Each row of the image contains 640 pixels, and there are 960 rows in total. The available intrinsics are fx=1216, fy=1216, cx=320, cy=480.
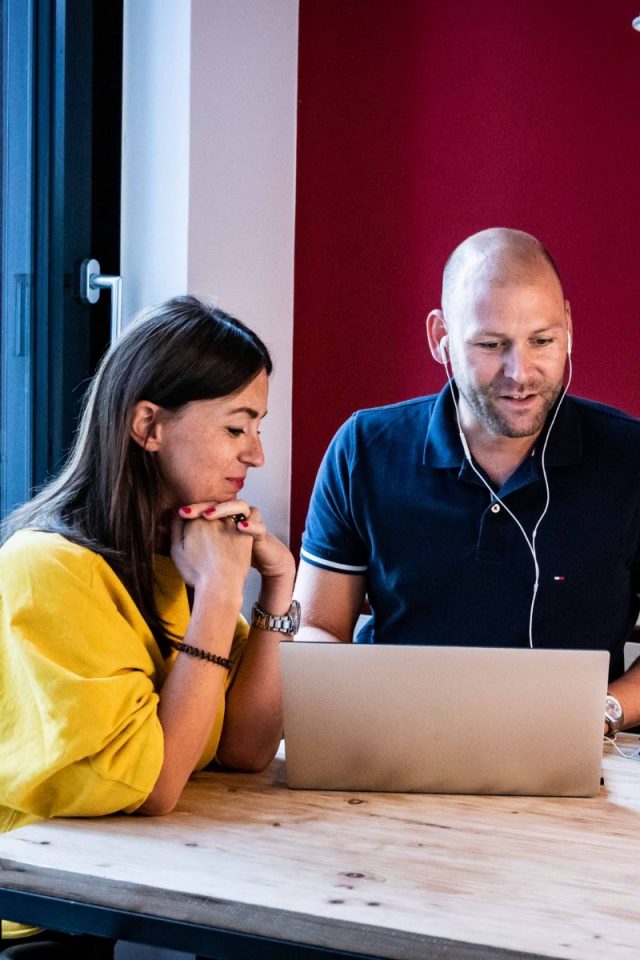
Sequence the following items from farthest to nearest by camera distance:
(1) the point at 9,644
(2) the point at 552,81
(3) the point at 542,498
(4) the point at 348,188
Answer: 1. (4) the point at 348,188
2. (2) the point at 552,81
3. (3) the point at 542,498
4. (1) the point at 9,644

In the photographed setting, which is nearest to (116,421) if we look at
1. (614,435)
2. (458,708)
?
(458,708)

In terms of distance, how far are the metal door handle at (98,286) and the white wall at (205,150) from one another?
0.26 feet

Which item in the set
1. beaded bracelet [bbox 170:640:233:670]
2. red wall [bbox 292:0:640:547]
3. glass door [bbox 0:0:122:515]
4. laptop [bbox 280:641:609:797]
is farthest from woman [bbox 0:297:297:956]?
red wall [bbox 292:0:640:547]

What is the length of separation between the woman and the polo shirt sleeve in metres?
0.39

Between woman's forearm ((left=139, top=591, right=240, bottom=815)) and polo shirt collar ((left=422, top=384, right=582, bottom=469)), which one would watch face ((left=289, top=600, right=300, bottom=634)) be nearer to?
woman's forearm ((left=139, top=591, right=240, bottom=815))

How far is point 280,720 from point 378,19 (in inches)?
82.1

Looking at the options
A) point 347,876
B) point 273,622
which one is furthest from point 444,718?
point 273,622

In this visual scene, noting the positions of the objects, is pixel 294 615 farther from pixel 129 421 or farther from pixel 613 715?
pixel 613 715

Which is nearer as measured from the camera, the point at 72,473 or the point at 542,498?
the point at 72,473

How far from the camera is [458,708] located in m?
1.37

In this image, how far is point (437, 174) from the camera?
3.04 meters

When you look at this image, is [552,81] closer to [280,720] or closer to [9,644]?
[280,720]

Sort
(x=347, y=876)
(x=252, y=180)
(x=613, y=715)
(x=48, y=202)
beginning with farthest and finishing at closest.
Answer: (x=252, y=180)
(x=48, y=202)
(x=613, y=715)
(x=347, y=876)

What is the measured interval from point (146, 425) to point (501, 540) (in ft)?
2.20
